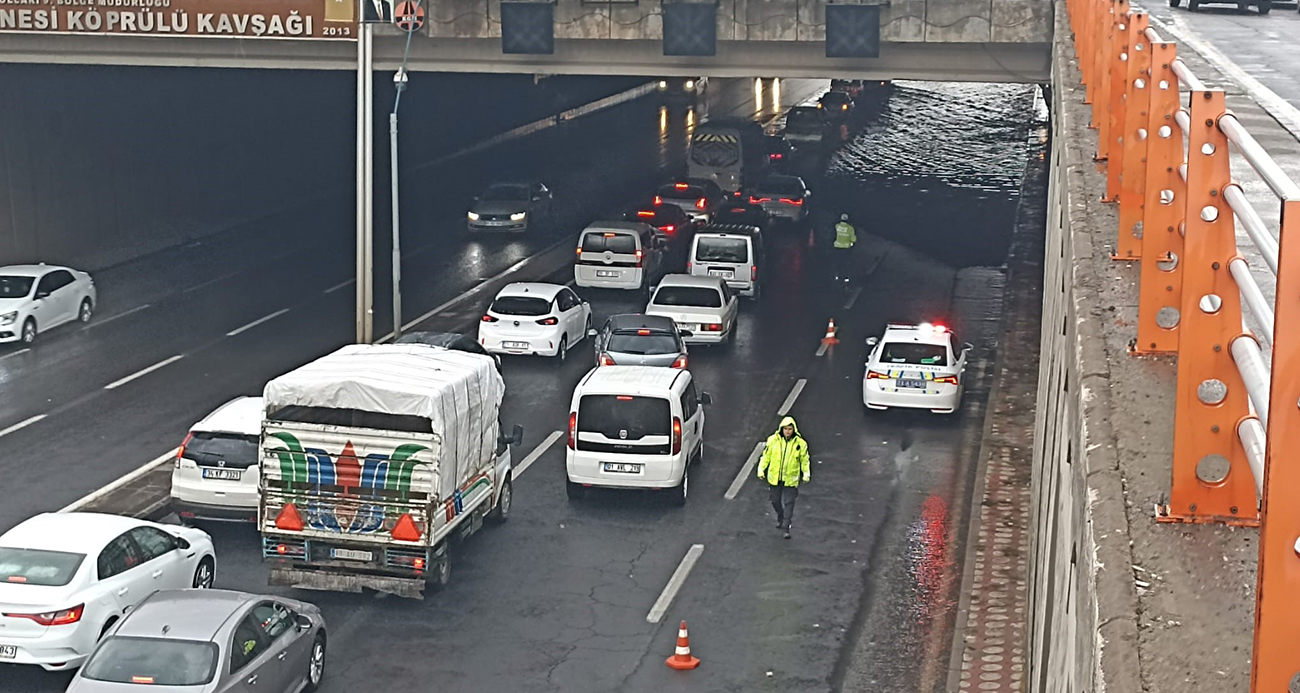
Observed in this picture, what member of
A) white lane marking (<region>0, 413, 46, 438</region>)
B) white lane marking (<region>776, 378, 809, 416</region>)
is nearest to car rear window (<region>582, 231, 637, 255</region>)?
white lane marking (<region>776, 378, 809, 416</region>)

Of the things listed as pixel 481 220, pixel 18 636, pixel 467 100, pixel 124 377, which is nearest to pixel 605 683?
pixel 18 636

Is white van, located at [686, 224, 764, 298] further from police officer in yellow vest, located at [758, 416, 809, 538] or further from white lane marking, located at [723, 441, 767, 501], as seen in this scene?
police officer in yellow vest, located at [758, 416, 809, 538]

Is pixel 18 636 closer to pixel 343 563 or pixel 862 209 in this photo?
pixel 343 563

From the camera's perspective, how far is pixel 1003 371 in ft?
102

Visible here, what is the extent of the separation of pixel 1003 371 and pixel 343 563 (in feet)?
53.0

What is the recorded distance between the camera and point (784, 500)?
836 inches

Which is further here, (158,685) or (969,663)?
(969,663)

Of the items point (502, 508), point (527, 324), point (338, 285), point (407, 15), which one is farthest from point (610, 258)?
point (502, 508)

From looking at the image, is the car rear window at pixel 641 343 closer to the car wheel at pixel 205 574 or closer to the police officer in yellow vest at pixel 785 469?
the police officer in yellow vest at pixel 785 469

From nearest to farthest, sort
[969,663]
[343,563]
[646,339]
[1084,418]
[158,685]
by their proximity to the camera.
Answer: [1084,418], [158,685], [969,663], [343,563], [646,339]

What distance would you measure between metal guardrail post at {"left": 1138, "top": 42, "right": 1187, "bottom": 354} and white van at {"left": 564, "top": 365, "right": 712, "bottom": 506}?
16.1 m

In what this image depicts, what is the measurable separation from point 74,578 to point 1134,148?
1124 centimetres

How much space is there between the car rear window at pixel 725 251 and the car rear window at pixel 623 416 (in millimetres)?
15258

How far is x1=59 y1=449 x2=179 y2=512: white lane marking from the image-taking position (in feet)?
71.1
